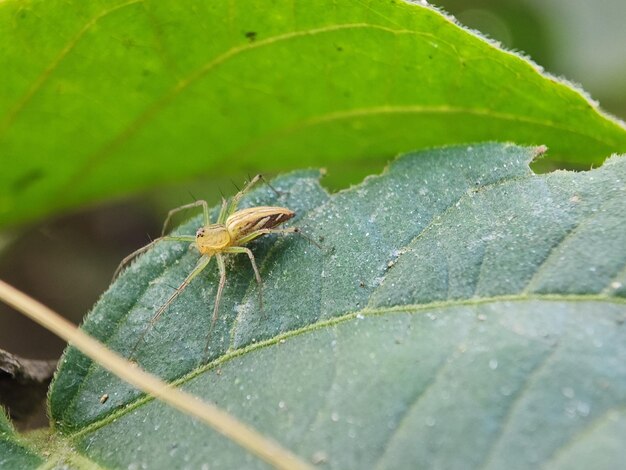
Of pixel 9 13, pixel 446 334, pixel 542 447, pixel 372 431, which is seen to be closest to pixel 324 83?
pixel 9 13

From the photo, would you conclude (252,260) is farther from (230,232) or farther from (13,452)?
(13,452)

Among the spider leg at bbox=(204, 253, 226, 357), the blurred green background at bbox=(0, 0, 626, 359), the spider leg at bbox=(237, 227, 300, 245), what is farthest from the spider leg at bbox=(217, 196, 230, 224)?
the blurred green background at bbox=(0, 0, 626, 359)

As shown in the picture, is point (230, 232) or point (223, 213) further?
point (223, 213)

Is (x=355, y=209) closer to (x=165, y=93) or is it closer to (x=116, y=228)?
(x=165, y=93)

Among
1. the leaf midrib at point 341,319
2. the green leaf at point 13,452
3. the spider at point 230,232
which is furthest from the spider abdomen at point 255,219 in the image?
the green leaf at point 13,452

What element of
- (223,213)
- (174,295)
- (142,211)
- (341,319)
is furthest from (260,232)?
(142,211)

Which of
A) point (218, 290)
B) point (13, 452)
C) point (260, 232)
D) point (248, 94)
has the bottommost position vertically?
point (13, 452)

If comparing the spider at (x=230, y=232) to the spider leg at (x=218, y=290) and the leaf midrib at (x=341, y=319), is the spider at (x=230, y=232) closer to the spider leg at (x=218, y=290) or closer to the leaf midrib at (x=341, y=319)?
the spider leg at (x=218, y=290)
